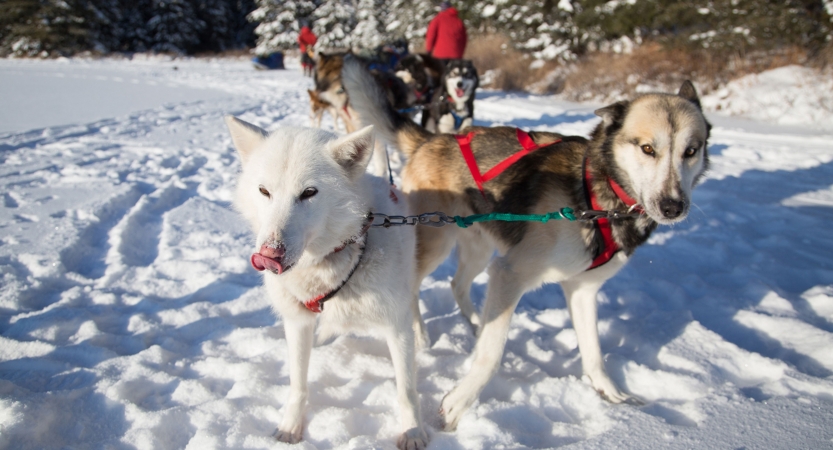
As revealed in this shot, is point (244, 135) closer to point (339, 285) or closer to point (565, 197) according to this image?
point (339, 285)

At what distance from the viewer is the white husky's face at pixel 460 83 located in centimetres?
555

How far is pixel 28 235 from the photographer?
3217 mm

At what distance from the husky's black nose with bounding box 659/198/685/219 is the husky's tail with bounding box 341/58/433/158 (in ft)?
4.64

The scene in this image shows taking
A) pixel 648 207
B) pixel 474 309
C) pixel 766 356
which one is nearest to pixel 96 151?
pixel 474 309

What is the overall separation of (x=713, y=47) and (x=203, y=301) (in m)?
11.5

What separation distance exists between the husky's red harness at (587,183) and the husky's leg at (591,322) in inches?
3.5

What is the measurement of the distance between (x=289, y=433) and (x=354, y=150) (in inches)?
47.0

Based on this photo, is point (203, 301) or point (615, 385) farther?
point (203, 301)

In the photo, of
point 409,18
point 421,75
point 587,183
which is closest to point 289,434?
point 587,183

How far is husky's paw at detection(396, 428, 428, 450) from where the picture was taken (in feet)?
5.76

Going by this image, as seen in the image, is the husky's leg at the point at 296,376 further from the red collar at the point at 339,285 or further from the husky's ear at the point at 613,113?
the husky's ear at the point at 613,113

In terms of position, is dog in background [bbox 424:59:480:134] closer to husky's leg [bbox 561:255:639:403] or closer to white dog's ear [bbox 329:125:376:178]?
husky's leg [bbox 561:255:639:403]

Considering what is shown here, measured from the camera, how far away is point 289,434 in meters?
1.75

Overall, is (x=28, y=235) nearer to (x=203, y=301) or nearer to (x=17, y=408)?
(x=203, y=301)
